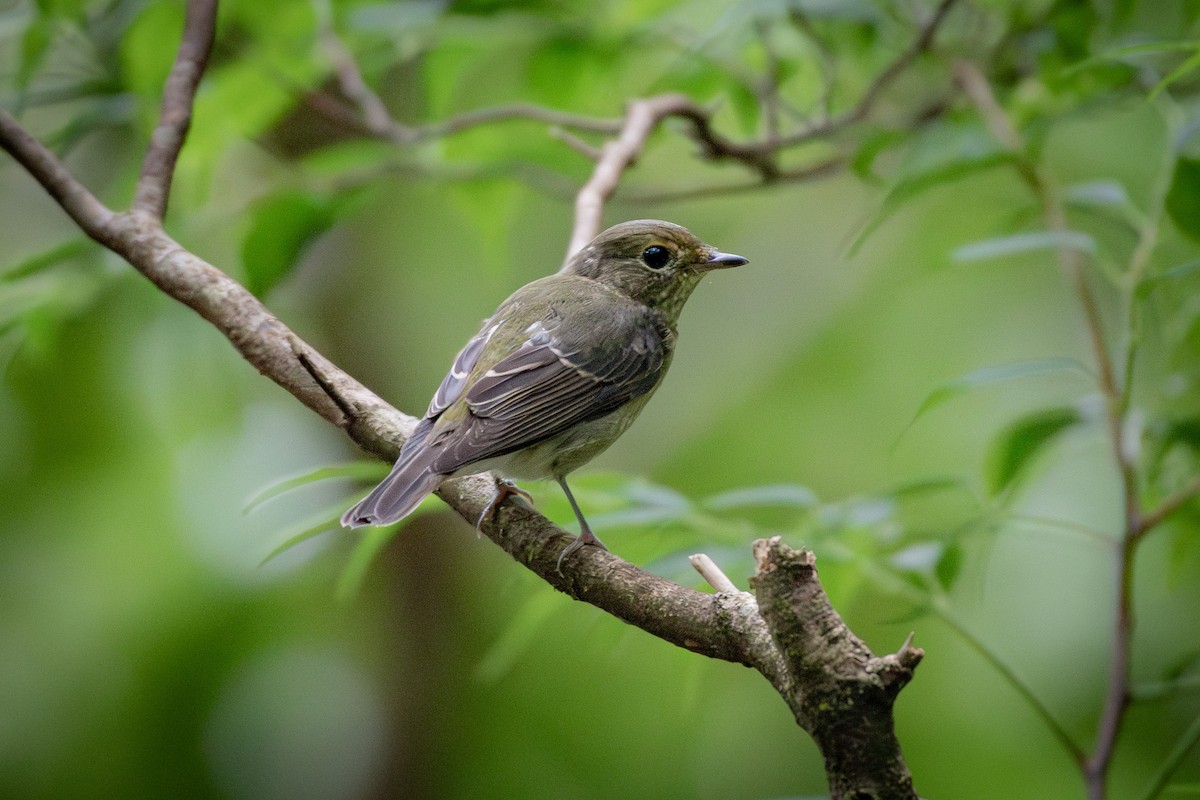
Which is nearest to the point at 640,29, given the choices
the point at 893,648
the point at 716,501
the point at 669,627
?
the point at 716,501

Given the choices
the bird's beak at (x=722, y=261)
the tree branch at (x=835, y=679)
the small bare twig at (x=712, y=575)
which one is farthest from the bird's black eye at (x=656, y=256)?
the tree branch at (x=835, y=679)

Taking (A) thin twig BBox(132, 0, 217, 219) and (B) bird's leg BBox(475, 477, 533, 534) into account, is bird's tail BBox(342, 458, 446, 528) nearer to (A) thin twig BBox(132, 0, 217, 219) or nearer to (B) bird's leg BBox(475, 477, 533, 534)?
(B) bird's leg BBox(475, 477, 533, 534)

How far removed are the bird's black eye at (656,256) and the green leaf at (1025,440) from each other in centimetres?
104

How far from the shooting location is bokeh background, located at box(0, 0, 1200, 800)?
327cm

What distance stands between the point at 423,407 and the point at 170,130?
270cm

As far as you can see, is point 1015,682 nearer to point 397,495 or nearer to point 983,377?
point 983,377

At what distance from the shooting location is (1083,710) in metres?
4.13

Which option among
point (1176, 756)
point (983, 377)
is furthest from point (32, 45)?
point (1176, 756)

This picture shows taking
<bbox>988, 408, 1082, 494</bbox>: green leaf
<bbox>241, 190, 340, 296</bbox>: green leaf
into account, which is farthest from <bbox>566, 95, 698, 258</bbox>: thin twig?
<bbox>988, 408, 1082, 494</bbox>: green leaf

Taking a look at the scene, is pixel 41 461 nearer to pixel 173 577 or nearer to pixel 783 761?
pixel 173 577

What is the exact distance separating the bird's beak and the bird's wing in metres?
0.24

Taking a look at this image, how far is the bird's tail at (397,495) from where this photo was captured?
2157mm

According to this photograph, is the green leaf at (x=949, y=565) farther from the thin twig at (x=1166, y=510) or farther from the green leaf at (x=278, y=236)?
the green leaf at (x=278, y=236)

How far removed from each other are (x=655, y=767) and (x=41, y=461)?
2.80 meters
